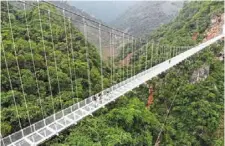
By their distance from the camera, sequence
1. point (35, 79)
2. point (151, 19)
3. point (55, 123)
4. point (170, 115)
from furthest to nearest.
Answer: point (151, 19) < point (170, 115) < point (35, 79) < point (55, 123)

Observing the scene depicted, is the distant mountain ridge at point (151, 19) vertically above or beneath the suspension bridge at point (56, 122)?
above

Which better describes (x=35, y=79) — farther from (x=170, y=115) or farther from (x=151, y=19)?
(x=151, y=19)

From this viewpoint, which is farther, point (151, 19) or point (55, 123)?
point (151, 19)

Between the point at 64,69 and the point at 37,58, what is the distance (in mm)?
1539

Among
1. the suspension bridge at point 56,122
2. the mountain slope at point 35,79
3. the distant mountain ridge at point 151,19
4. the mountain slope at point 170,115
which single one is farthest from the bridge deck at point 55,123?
the distant mountain ridge at point 151,19

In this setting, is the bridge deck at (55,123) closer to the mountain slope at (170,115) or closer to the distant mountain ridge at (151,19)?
the mountain slope at (170,115)

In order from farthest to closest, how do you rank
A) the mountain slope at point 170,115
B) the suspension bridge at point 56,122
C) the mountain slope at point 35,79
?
the mountain slope at point 170,115, the mountain slope at point 35,79, the suspension bridge at point 56,122

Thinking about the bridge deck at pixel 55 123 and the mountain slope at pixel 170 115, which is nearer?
the bridge deck at pixel 55 123

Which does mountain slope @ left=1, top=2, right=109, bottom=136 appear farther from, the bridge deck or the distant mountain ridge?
the distant mountain ridge

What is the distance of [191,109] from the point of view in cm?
1720

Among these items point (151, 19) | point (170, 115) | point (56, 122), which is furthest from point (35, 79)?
point (151, 19)

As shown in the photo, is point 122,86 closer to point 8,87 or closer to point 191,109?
point 8,87

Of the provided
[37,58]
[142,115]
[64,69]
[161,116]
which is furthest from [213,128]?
[37,58]

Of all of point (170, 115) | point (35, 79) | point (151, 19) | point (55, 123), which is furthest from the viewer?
point (151, 19)
